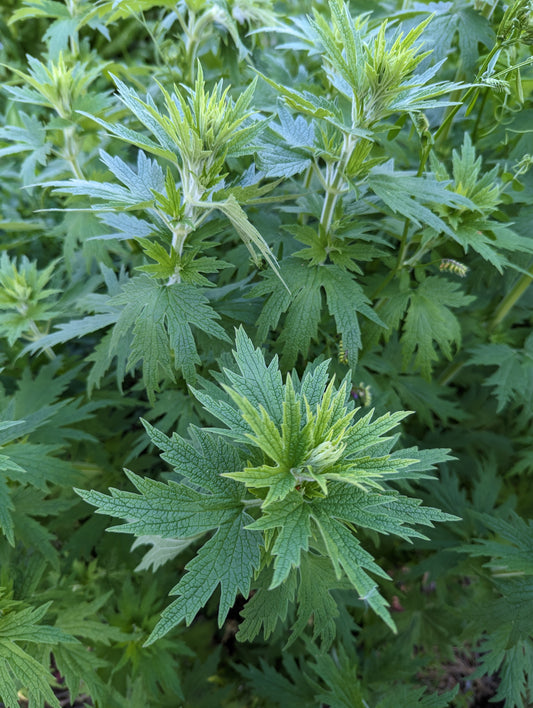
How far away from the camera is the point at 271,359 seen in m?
1.53

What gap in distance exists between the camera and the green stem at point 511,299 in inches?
75.5

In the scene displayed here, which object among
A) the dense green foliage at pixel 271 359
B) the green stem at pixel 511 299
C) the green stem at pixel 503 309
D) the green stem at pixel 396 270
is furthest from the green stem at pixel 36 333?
the green stem at pixel 511 299

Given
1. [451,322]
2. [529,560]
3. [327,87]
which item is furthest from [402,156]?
[529,560]

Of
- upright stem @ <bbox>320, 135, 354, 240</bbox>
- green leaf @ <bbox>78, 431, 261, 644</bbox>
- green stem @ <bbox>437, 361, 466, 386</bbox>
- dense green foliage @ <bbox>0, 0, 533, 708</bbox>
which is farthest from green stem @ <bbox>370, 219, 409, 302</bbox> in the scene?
green leaf @ <bbox>78, 431, 261, 644</bbox>

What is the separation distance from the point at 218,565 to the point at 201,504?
4.7 inches

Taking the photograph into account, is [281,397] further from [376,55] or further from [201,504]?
[376,55]

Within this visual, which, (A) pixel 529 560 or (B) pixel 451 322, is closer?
(A) pixel 529 560

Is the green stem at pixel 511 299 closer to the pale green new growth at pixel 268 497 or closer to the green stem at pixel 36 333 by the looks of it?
the pale green new growth at pixel 268 497

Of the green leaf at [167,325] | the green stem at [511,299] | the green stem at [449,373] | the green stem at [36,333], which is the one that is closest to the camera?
the green leaf at [167,325]

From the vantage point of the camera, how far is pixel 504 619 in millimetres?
1437

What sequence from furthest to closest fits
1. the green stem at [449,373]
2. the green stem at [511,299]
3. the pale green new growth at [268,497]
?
the green stem at [449,373]
the green stem at [511,299]
the pale green new growth at [268,497]

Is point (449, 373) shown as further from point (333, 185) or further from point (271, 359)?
point (333, 185)

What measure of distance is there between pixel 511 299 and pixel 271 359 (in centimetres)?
104

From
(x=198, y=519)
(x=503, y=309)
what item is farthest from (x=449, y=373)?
(x=198, y=519)
